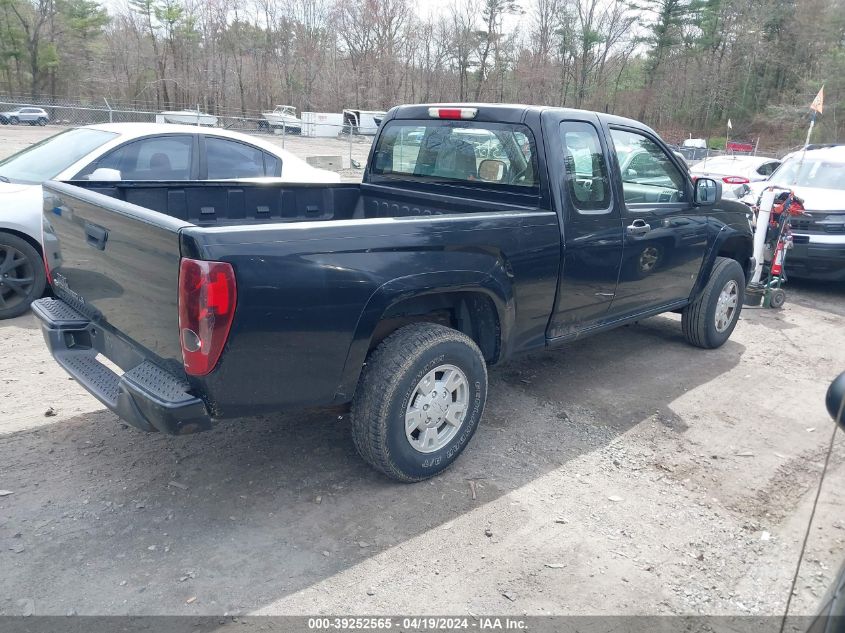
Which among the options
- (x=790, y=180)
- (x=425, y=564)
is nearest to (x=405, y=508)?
(x=425, y=564)

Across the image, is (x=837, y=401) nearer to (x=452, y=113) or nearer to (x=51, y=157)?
(x=452, y=113)

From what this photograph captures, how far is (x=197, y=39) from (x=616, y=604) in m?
61.2

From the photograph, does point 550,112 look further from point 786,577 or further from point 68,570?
point 68,570

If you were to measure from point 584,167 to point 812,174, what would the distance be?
782 cm

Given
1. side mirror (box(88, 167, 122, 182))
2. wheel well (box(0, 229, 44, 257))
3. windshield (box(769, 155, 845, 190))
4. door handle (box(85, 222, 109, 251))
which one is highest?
windshield (box(769, 155, 845, 190))

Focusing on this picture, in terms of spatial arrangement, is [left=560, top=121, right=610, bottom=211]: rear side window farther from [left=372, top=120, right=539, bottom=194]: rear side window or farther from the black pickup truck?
[left=372, top=120, right=539, bottom=194]: rear side window

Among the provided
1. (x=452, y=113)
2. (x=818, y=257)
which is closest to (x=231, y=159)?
(x=452, y=113)

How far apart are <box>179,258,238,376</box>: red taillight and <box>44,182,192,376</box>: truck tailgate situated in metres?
0.08

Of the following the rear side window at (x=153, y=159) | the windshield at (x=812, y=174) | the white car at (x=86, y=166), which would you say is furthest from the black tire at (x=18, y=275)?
the windshield at (x=812, y=174)

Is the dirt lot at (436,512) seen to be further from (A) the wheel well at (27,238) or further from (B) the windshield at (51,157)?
(B) the windshield at (51,157)

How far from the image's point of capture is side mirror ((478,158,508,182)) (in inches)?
171

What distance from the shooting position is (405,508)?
338cm

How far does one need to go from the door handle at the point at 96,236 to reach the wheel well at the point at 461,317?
141cm

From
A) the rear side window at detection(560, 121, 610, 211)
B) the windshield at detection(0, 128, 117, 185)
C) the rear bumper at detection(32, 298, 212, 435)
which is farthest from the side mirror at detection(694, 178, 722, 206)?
the windshield at detection(0, 128, 117, 185)
